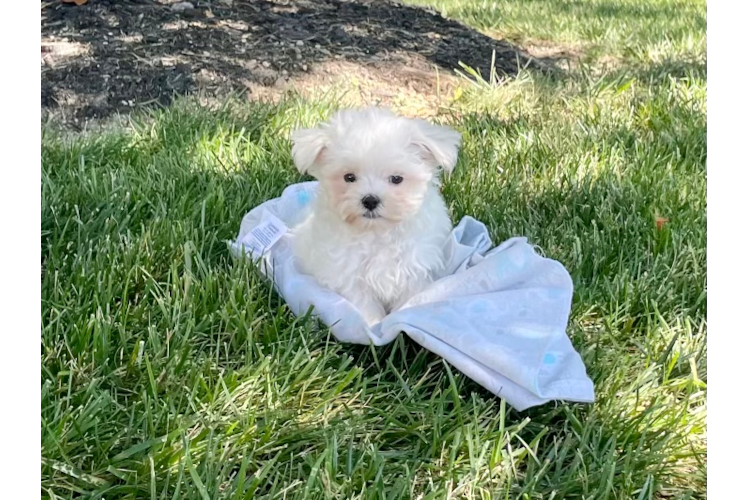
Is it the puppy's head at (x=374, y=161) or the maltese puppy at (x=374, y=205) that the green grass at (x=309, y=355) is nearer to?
the maltese puppy at (x=374, y=205)

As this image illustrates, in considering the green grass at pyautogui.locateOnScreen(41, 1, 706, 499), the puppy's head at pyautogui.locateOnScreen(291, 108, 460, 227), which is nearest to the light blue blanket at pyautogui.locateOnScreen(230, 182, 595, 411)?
the green grass at pyautogui.locateOnScreen(41, 1, 706, 499)

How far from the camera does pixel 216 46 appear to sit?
5520 millimetres

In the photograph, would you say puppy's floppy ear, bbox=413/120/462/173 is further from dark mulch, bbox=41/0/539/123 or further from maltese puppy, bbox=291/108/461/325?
dark mulch, bbox=41/0/539/123

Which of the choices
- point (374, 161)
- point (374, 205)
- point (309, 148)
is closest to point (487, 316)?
point (374, 205)

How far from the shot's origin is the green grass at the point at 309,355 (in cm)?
187

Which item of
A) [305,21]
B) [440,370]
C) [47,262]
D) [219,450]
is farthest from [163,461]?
A: [305,21]

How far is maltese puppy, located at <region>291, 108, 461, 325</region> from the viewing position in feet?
8.36

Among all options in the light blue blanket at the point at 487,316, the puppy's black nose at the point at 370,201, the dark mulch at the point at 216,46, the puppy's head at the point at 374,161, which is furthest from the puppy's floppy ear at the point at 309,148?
the dark mulch at the point at 216,46

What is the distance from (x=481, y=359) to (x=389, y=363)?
0.30 meters

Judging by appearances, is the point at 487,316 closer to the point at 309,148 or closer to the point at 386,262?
the point at 386,262

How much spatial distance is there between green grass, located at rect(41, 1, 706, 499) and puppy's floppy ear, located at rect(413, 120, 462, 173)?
0.68m

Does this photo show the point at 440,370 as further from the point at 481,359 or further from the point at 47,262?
the point at 47,262

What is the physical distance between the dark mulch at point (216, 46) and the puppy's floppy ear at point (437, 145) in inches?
102

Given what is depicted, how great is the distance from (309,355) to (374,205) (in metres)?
0.58
